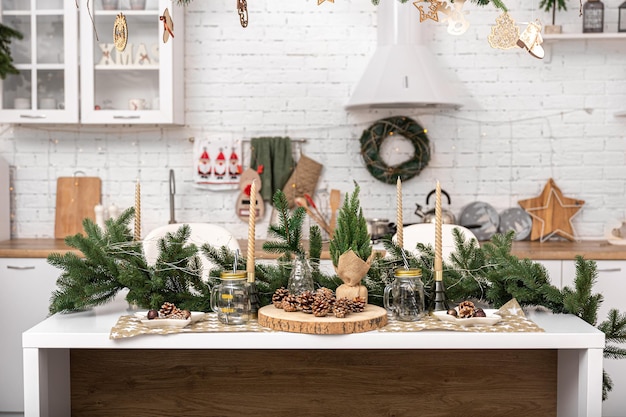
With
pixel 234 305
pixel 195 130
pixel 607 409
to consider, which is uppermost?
pixel 195 130

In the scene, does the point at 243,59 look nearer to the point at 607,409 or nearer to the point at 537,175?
the point at 537,175

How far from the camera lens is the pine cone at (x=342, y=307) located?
203 cm

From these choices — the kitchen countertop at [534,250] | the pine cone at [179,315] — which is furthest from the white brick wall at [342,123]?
the pine cone at [179,315]

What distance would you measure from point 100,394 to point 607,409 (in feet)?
9.76

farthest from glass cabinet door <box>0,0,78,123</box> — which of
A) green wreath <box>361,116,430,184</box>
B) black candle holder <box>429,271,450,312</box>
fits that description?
black candle holder <box>429,271,450,312</box>

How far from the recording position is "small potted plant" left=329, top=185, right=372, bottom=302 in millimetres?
2172

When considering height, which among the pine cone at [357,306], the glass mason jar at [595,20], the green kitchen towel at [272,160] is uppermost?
the glass mason jar at [595,20]

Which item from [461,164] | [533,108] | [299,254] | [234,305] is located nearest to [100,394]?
[234,305]

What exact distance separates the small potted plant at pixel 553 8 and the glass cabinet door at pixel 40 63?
8.93 ft

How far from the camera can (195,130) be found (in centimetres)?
488

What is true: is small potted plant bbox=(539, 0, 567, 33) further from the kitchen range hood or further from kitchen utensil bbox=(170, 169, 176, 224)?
kitchen utensil bbox=(170, 169, 176, 224)

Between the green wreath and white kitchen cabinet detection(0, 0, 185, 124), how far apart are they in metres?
1.19

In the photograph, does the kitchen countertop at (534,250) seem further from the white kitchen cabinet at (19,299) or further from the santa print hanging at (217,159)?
the santa print hanging at (217,159)

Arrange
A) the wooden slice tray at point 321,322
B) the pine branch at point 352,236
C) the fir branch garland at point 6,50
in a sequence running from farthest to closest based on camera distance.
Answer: the fir branch garland at point 6,50, the pine branch at point 352,236, the wooden slice tray at point 321,322
